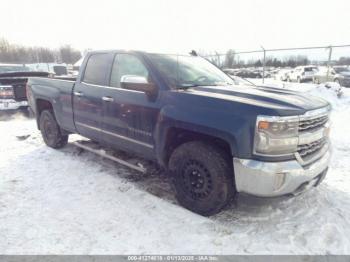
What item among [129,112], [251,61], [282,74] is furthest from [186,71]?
[282,74]

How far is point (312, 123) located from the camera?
280 cm

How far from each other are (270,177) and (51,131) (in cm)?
442

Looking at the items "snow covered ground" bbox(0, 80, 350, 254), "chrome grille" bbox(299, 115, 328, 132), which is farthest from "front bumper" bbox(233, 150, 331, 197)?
"snow covered ground" bbox(0, 80, 350, 254)

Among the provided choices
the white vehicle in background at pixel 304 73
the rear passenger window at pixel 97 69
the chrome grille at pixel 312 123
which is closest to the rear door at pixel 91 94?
the rear passenger window at pixel 97 69

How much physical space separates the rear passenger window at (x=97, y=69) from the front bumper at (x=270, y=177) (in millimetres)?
2387

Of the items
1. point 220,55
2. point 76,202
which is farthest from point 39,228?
point 220,55

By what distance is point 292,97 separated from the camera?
300cm

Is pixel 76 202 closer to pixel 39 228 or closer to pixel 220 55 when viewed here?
pixel 39 228

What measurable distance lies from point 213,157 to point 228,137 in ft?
1.01

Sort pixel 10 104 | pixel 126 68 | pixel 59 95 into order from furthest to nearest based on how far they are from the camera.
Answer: pixel 10 104 → pixel 59 95 → pixel 126 68

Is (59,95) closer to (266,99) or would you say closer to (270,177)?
(266,99)

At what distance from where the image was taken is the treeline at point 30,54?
40.2m

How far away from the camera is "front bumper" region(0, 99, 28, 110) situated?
7.47 m

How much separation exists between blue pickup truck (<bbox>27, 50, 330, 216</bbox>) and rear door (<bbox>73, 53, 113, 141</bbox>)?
2 cm
